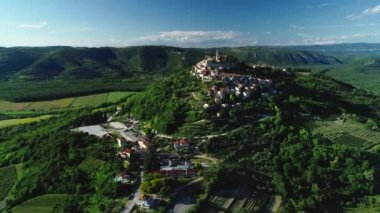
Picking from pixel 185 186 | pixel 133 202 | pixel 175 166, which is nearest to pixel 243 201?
pixel 185 186

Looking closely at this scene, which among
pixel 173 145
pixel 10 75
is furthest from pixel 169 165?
pixel 10 75

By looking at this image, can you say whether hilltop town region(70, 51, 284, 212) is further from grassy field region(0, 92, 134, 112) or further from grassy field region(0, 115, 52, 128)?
grassy field region(0, 92, 134, 112)

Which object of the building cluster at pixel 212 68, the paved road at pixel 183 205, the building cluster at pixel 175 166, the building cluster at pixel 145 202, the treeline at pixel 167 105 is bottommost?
the paved road at pixel 183 205

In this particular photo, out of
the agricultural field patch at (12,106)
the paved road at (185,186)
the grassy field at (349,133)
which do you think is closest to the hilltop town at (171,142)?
the paved road at (185,186)

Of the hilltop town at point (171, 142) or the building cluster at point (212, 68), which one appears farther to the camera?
the building cluster at point (212, 68)

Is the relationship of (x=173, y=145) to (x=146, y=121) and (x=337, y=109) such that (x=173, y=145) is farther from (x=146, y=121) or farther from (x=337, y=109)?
(x=337, y=109)

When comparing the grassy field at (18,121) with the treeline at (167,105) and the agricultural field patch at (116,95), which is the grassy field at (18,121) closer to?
the agricultural field patch at (116,95)
